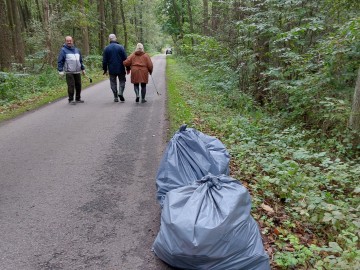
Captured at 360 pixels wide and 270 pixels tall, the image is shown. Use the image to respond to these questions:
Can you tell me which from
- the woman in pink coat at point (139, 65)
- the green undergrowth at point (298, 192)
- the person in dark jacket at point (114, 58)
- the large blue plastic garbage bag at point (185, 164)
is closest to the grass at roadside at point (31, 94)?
the person in dark jacket at point (114, 58)

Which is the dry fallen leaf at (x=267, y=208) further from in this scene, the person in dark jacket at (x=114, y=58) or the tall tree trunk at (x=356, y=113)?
the person in dark jacket at (x=114, y=58)

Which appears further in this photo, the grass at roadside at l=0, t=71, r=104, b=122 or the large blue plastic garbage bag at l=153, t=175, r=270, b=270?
the grass at roadside at l=0, t=71, r=104, b=122

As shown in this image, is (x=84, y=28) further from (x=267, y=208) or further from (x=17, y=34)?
(x=267, y=208)

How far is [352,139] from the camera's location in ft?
19.2

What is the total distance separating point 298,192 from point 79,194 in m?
2.76

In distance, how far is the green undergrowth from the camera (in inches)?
113

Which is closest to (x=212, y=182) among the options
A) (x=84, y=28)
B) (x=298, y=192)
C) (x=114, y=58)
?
(x=298, y=192)

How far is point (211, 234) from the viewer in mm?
2438

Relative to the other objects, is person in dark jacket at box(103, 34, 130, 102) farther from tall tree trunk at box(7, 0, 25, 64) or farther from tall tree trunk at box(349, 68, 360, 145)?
→ tall tree trunk at box(7, 0, 25, 64)

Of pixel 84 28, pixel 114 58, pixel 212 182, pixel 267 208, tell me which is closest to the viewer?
pixel 212 182

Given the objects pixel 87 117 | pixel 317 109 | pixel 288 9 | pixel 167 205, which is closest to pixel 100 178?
pixel 167 205

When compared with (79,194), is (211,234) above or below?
above

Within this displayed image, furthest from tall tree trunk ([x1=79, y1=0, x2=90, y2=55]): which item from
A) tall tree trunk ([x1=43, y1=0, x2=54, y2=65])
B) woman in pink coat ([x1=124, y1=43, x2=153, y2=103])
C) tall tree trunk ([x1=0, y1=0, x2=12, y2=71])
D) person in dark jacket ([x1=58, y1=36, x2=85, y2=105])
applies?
woman in pink coat ([x1=124, y1=43, x2=153, y2=103])

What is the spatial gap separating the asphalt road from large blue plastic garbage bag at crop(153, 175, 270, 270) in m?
0.35
